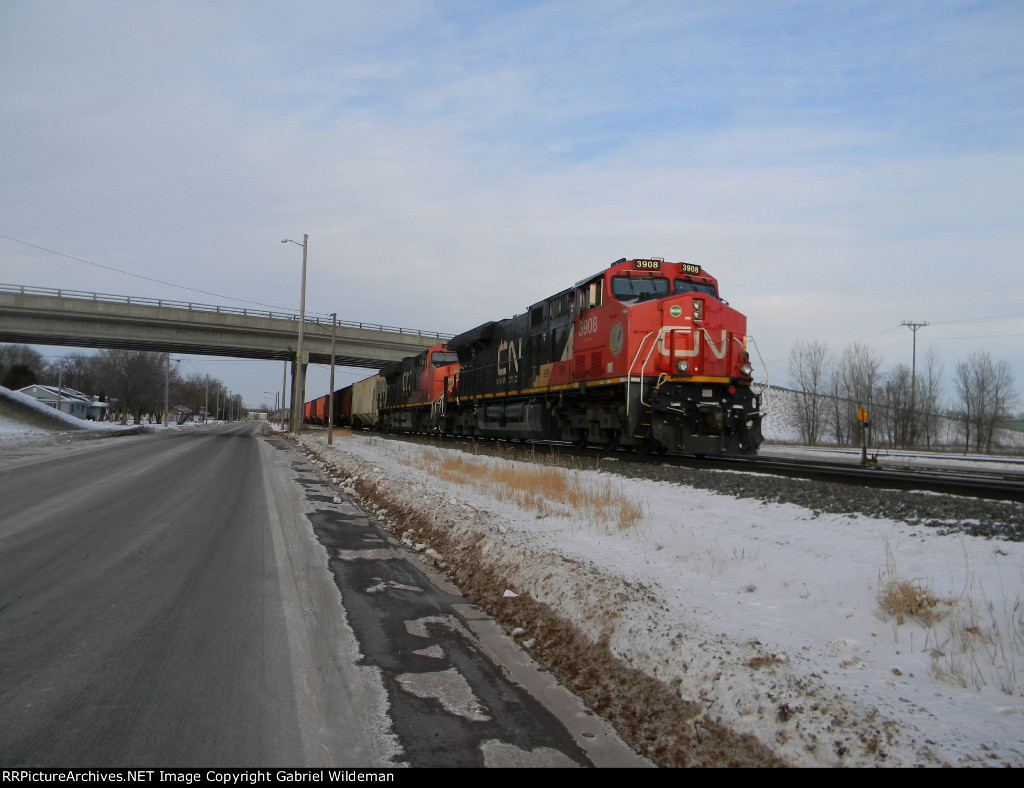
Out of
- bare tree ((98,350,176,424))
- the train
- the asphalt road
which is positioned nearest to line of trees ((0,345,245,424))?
bare tree ((98,350,176,424))

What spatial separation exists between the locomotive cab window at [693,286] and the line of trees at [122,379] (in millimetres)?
60191

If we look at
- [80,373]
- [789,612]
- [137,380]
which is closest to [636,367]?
[789,612]

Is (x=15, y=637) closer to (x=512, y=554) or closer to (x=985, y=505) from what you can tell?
(x=512, y=554)

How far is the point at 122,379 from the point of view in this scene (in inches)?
2936

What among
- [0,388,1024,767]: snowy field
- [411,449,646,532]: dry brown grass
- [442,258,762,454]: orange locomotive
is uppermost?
[442,258,762,454]: orange locomotive

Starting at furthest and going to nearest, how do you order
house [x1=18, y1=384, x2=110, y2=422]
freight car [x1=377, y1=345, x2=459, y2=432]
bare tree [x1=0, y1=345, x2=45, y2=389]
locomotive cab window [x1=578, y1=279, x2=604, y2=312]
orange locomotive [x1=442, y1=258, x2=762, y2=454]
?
bare tree [x1=0, y1=345, x2=45, y2=389], house [x1=18, y1=384, x2=110, y2=422], freight car [x1=377, y1=345, x2=459, y2=432], locomotive cab window [x1=578, y1=279, x2=604, y2=312], orange locomotive [x1=442, y1=258, x2=762, y2=454]

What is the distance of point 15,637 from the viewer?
4.11 m

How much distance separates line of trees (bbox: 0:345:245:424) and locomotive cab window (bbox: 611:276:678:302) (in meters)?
59.5

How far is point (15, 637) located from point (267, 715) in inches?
86.6

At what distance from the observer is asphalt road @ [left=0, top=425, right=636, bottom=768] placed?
9.53 feet

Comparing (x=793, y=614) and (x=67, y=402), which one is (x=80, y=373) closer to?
(x=67, y=402)

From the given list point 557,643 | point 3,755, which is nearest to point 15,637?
point 3,755

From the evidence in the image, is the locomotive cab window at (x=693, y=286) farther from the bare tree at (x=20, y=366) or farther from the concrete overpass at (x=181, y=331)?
the bare tree at (x=20, y=366)

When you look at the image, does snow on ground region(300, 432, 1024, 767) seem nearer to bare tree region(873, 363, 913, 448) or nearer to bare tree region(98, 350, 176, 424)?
bare tree region(873, 363, 913, 448)
